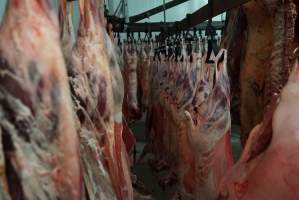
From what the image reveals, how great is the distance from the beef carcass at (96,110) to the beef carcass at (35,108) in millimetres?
183

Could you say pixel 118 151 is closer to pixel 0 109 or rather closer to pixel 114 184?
pixel 114 184

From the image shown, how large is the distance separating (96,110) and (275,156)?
0.37m

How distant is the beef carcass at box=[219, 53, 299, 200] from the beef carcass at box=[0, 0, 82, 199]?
11.4 inches

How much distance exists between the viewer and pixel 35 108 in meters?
0.67

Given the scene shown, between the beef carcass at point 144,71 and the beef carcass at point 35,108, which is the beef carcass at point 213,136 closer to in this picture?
the beef carcass at point 35,108

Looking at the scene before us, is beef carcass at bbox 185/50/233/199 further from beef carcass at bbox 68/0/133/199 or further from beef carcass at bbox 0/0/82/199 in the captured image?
beef carcass at bbox 0/0/82/199

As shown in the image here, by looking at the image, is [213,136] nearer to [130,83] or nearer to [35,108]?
[35,108]

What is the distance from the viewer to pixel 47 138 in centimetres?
68

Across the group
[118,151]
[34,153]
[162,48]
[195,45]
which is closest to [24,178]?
[34,153]

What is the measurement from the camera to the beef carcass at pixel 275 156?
0.77m

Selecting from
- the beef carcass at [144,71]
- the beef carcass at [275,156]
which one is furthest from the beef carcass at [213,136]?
the beef carcass at [144,71]

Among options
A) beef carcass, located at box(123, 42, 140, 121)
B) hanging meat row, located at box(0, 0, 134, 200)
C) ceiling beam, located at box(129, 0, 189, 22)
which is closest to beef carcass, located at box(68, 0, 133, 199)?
hanging meat row, located at box(0, 0, 134, 200)

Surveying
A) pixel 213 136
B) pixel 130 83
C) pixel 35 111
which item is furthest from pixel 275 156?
pixel 130 83

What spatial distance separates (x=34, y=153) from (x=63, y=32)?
0.32 m
